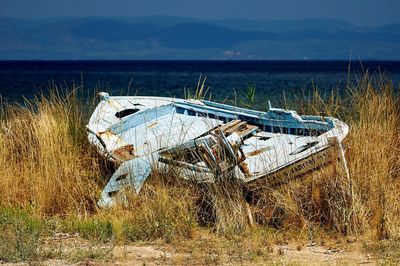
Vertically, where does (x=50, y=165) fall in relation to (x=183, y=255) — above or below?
above

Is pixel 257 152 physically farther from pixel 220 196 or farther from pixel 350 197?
pixel 350 197

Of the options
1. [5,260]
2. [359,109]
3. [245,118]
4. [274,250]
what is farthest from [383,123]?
[5,260]

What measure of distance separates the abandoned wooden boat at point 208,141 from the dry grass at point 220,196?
0.18 meters

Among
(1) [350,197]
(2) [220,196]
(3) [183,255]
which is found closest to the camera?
(3) [183,255]

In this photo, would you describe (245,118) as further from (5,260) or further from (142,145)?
(5,260)

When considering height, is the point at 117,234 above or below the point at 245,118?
below

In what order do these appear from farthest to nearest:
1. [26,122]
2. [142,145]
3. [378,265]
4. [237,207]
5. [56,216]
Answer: [26,122]
[142,145]
[56,216]
[237,207]
[378,265]

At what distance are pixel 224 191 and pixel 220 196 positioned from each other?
81 millimetres

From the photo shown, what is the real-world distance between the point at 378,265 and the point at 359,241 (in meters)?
0.93

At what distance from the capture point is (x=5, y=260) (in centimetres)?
664

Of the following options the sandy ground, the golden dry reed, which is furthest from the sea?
the sandy ground

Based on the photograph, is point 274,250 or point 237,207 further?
point 237,207

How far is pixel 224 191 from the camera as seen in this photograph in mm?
8078

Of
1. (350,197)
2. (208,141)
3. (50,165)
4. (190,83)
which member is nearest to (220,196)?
(208,141)
